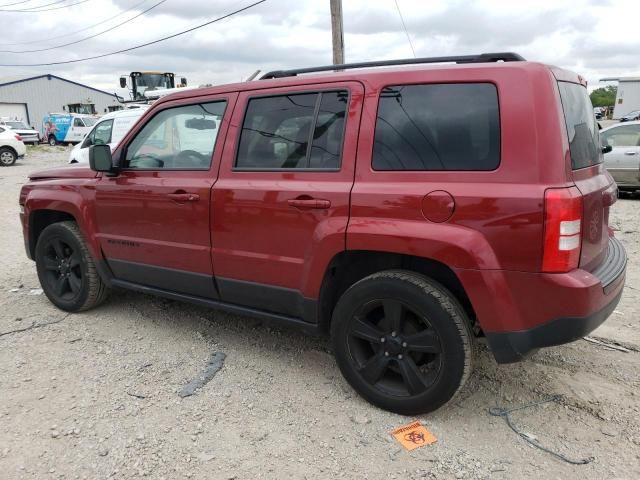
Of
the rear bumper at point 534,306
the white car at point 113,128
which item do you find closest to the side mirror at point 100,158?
the rear bumper at point 534,306

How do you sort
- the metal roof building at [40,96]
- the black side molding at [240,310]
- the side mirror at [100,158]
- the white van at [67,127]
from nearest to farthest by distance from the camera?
the black side molding at [240,310]
the side mirror at [100,158]
the white van at [67,127]
the metal roof building at [40,96]

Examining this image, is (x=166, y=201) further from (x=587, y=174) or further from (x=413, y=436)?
(x=587, y=174)

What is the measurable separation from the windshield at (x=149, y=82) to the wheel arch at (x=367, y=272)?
20445 mm

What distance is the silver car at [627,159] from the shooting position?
978 centimetres

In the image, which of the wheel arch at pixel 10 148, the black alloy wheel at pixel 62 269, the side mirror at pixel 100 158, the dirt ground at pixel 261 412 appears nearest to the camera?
the dirt ground at pixel 261 412

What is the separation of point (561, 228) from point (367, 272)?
1.13 m

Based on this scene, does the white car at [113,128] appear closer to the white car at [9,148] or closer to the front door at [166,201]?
the front door at [166,201]

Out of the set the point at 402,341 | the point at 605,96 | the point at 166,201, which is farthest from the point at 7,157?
the point at 605,96

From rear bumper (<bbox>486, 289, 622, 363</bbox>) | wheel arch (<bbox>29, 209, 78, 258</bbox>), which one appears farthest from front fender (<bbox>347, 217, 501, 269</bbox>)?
wheel arch (<bbox>29, 209, 78, 258</bbox>)

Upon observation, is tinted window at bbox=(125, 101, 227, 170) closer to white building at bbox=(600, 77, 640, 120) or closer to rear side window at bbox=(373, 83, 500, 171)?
rear side window at bbox=(373, 83, 500, 171)

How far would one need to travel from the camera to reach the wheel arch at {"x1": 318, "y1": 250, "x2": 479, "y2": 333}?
283 centimetres

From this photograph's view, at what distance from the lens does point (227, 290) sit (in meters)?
3.48

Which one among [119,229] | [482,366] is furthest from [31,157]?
[482,366]

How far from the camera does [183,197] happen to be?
3484 mm
